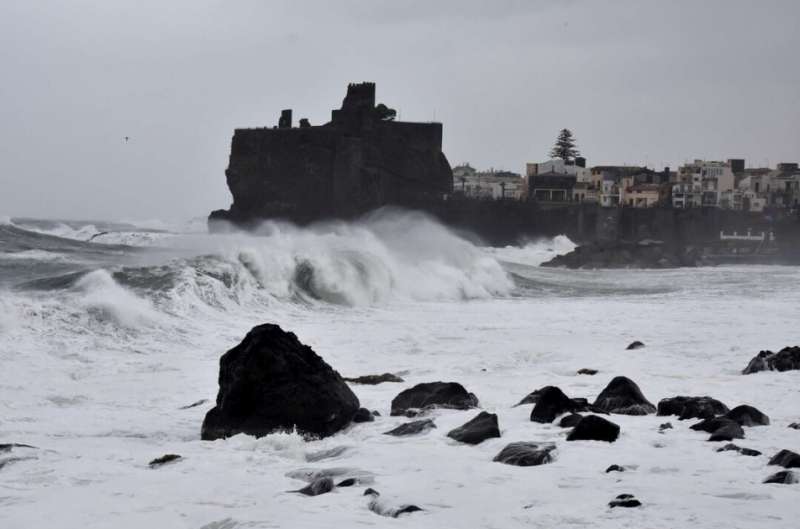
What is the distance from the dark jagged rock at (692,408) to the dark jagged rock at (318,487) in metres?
2.75

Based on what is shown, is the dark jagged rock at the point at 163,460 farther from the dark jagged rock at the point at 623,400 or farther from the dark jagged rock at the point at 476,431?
the dark jagged rock at the point at 623,400

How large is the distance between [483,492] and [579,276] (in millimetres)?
28308

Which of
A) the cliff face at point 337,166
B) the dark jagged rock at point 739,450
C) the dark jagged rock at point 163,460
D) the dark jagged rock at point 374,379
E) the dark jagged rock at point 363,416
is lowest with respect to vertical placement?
the dark jagged rock at point 163,460

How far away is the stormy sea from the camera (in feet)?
16.6

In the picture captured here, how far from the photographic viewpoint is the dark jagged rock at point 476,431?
6.45m

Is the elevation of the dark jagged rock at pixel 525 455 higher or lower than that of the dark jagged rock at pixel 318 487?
higher

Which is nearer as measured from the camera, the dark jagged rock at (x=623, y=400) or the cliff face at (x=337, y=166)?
the dark jagged rock at (x=623, y=400)

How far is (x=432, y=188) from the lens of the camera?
49.8m

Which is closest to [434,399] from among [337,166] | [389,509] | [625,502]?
[389,509]

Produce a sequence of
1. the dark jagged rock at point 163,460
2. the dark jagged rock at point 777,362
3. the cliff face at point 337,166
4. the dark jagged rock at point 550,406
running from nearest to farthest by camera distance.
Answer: the dark jagged rock at point 163,460 < the dark jagged rock at point 550,406 < the dark jagged rock at point 777,362 < the cliff face at point 337,166

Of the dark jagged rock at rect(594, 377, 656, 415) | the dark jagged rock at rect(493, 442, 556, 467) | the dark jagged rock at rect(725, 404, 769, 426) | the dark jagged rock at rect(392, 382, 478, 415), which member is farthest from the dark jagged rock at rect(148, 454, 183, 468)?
the dark jagged rock at rect(725, 404, 769, 426)

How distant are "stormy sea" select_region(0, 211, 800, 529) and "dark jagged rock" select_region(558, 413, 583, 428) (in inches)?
6.8

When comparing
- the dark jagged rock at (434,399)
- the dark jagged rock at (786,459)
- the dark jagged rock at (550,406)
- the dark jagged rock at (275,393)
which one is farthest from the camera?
the dark jagged rock at (434,399)

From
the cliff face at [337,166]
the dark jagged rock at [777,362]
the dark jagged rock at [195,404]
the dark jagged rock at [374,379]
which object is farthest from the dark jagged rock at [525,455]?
the cliff face at [337,166]
